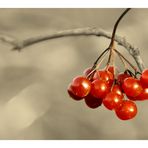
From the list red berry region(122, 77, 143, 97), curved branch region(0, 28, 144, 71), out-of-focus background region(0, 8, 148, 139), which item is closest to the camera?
curved branch region(0, 28, 144, 71)

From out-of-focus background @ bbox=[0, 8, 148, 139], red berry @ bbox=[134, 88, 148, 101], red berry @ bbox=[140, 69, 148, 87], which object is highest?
out-of-focus background @ bbox=[0, 8, 148, 139]

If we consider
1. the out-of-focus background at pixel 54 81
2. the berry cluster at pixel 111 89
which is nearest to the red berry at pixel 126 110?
the berry cluster at pixel 111 89

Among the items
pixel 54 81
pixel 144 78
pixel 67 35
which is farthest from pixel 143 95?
pixel 54 81

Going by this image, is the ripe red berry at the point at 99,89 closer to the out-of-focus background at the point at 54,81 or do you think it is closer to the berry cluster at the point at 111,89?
the berry cluster at the point at 111,89

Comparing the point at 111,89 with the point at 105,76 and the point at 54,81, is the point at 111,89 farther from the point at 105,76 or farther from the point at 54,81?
the point at 54,81

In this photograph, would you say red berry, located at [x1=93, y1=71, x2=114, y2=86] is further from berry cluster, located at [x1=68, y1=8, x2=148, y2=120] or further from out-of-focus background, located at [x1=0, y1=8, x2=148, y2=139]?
out-of-focus background, located at [x1=0, y1=8, x2=148, y2=139]

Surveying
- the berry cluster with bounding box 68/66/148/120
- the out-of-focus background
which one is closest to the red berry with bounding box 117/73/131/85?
the berry cluster with bounding box 68/66/148/120
